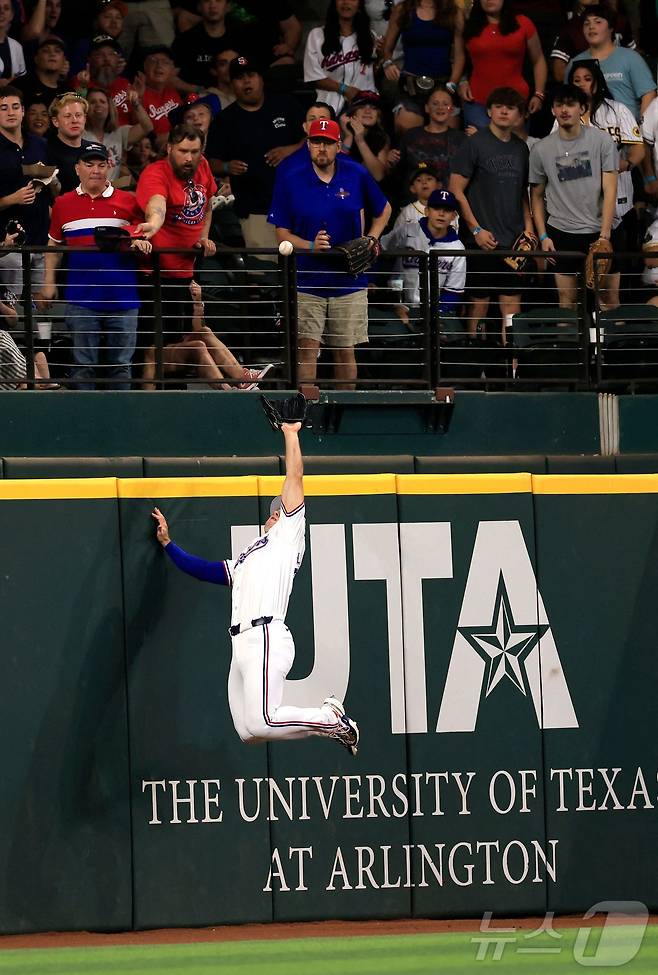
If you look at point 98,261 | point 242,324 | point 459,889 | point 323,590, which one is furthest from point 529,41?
point 459,889

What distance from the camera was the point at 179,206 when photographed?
11680 mm

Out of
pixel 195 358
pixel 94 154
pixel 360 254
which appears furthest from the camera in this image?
pixel 195 358

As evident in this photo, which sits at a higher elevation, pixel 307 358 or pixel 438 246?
pixel 438 246

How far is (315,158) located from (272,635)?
436cm

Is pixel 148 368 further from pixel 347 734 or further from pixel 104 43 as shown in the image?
pixel 104 43

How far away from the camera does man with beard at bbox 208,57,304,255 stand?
13.9 metres

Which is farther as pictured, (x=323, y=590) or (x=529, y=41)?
(x=529, y=41)

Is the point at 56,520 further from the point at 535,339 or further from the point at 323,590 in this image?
the point at 535,339

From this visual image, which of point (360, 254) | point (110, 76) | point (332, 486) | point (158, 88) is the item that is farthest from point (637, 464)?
point (158, 88)

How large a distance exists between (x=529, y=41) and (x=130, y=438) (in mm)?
6280

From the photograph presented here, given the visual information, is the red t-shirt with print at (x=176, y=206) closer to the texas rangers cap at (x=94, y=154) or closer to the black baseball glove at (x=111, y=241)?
the texas rangers cap at (x=94, y=154)

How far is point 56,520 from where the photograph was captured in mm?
9812

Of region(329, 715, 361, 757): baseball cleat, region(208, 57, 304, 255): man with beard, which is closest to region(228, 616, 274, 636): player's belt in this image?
region(329, 715, 361, 757): baseball cleat

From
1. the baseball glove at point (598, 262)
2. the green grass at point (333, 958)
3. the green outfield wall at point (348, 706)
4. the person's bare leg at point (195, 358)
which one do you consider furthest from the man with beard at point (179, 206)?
the green grass at point (333, 958)
